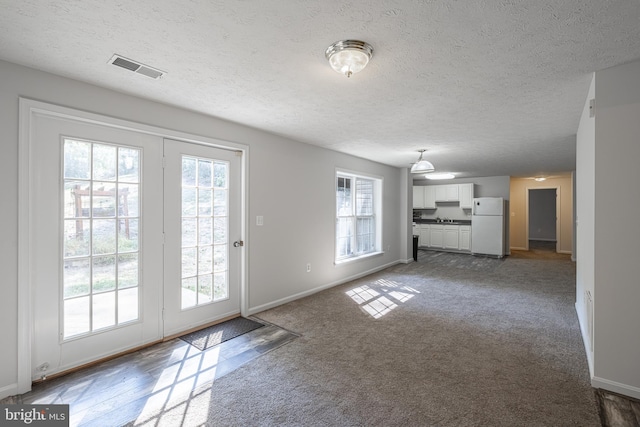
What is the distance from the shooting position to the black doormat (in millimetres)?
2965

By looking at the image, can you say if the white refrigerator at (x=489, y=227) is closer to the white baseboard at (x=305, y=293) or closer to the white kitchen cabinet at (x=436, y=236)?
the white kitchen cabinet at (x=436, y=236)

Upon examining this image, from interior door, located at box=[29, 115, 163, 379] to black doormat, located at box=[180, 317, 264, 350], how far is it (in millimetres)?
368

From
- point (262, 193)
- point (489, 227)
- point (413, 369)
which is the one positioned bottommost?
point (413, 369)

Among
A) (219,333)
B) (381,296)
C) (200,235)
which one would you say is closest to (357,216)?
(381,296)

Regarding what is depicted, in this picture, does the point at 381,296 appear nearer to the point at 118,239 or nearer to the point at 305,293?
the point at 305,293

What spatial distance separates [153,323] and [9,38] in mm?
2491

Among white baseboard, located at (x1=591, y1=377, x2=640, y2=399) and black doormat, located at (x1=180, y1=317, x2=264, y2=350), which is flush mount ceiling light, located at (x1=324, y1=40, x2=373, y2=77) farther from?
white baseboard, located at (x1=591, y1=377, x2=640, y2=399)

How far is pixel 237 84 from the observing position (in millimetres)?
2459

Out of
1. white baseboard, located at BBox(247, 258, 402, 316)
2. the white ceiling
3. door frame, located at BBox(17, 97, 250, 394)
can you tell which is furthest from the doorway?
door frame, located at BBox(17, 97, 250, 394)

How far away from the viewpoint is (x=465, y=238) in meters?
8.82

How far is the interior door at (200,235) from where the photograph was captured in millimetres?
3047

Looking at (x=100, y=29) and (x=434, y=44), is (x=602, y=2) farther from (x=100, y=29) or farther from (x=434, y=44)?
(x=100, y=29)

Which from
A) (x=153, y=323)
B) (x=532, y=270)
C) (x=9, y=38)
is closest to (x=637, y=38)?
(x=9, y=38)

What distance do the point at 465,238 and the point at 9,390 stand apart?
9.56 metres
